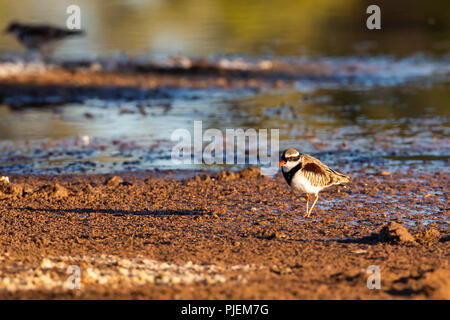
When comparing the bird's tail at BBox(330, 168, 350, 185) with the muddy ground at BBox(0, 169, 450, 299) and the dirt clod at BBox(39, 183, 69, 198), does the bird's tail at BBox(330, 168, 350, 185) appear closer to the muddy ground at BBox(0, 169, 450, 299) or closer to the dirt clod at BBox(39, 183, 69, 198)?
the muddy ground at BBox(0, 169, 450, 299)

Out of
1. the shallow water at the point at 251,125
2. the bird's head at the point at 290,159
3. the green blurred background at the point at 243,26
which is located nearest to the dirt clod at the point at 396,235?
the bird's head at the point at 290,159

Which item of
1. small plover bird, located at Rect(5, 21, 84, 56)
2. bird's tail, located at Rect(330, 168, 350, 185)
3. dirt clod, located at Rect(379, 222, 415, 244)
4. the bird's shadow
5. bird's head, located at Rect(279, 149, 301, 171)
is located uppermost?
small plover bird, located at Rect(5, 21, 84, 56)

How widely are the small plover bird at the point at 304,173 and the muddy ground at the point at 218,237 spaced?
430mm

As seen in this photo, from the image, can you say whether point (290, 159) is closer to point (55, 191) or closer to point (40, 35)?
point (55, 191)

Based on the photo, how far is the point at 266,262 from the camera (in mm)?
7121

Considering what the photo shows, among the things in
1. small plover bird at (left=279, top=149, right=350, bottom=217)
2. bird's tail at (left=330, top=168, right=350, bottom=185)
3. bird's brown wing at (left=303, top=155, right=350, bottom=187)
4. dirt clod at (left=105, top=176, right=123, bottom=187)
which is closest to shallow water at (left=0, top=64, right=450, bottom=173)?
dirt clod at (left=105, top=176, right=123, bottom=187)

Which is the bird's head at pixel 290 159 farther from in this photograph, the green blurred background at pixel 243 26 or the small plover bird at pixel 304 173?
the green blurred background at pixel 243 26

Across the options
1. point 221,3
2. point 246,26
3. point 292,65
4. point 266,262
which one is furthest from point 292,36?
point 266,262

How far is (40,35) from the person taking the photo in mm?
21875

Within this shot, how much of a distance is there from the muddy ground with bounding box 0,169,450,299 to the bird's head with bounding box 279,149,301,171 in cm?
67

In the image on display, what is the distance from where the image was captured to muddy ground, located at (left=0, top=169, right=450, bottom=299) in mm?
6316

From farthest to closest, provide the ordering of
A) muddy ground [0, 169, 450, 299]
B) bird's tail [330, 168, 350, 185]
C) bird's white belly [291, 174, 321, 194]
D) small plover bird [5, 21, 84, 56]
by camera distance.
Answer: small plover bird [5, 21, 84, 56]
bird's tail [330, 168, 350, 185]
bird's white belly [291, 174, 321, 194]
muddy ground [0, 169, 450, 299]

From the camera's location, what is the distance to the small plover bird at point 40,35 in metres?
21.8

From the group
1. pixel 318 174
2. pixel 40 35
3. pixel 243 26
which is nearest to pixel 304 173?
A: pixel 318 174
